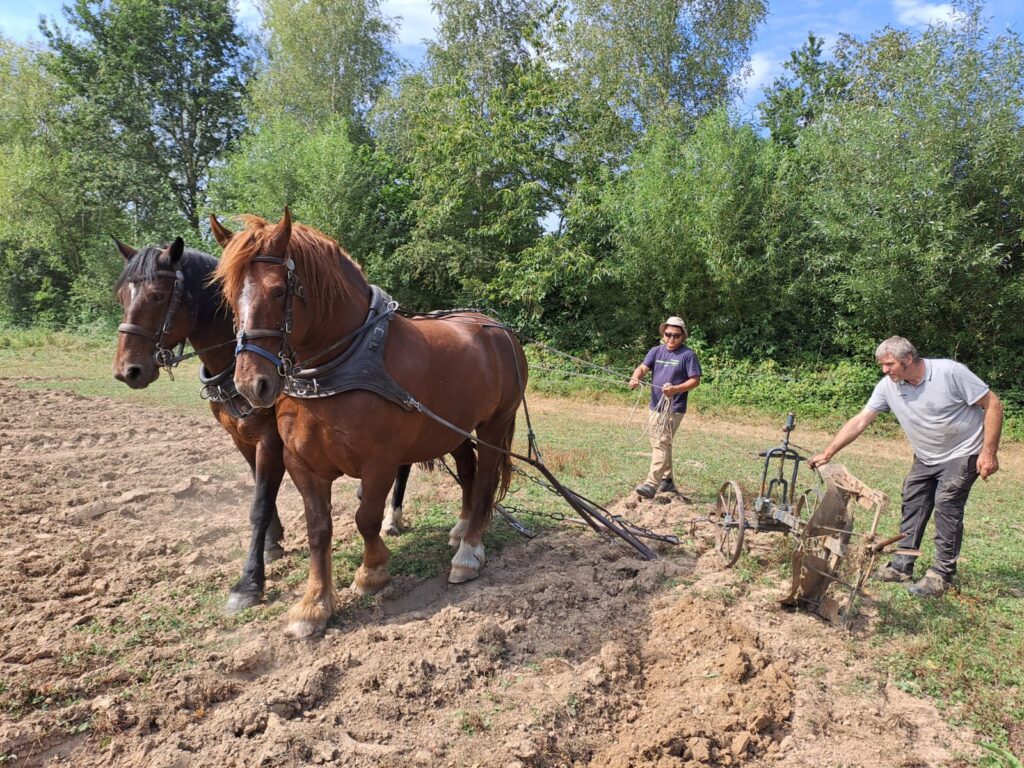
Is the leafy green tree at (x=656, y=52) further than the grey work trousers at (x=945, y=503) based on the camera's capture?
Yes

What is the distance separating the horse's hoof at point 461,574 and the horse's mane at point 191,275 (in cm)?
232

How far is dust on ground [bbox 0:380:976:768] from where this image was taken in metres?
2.56

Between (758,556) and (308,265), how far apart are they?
150 inches

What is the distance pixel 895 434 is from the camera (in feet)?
35.7

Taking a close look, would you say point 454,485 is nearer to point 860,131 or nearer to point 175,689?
point 175,689

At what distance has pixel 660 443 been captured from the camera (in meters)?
6.04

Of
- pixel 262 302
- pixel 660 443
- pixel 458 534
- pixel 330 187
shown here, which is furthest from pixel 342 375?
pixel 330 187

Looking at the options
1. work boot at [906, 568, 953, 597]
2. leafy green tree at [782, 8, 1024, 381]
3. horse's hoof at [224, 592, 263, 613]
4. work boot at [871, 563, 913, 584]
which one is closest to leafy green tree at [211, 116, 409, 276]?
leafy green tree at [782, 8, 1024, 381]

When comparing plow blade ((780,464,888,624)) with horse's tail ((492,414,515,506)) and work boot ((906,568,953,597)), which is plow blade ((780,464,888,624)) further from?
horse's tail ((492,414,515,506))

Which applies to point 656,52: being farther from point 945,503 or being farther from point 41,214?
point 41,214

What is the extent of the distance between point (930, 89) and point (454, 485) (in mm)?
11603

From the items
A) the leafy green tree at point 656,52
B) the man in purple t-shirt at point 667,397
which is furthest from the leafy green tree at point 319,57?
the man in purple t-shirt at point 667,397

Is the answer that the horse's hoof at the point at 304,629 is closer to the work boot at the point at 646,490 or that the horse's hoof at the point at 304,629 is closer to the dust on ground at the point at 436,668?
the dust on ground at the point at 436,668

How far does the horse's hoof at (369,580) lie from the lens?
383 cm
